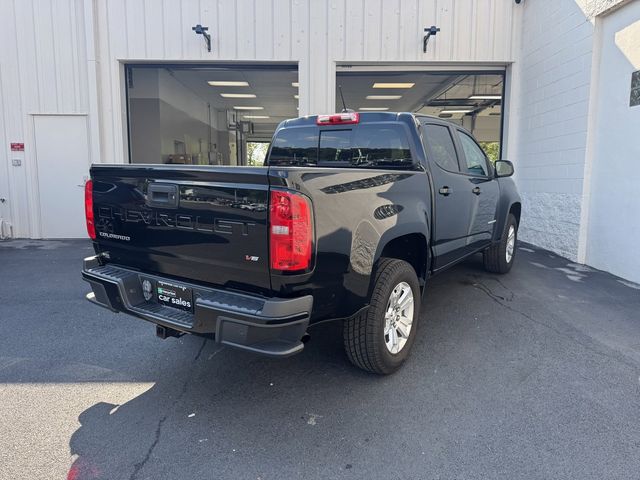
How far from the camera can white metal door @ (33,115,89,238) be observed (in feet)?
31.6

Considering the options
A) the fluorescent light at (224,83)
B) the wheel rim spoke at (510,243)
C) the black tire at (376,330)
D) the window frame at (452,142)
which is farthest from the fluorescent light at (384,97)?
the black tire at (376,330)

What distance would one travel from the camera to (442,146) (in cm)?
457

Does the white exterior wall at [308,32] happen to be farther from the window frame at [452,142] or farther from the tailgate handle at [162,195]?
the tailgate handle at [162,195]

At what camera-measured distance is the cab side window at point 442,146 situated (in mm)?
4324

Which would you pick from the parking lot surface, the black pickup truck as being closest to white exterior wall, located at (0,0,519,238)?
the black pickup truck

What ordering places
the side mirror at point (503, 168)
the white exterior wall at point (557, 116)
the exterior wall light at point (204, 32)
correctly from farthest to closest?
the exterior wall light at point (204, 32)
the white exterior wall at point (557, 116)
the side mirror at point (503, 168)

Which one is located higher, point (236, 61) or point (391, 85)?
point (391, 85)

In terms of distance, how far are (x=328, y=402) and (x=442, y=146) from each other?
8.80 ft

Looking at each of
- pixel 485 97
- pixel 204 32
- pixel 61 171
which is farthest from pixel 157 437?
pixel 485 97

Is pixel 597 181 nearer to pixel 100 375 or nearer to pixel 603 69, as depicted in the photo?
pixel 603 69

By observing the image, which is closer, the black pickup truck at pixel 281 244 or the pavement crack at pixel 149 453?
the pavement crack at pixel 149 453

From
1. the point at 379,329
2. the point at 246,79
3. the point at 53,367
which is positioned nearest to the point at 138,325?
the point at 53,367

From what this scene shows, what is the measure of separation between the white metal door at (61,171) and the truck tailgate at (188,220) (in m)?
7.29

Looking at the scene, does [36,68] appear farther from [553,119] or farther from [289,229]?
[553,119]
